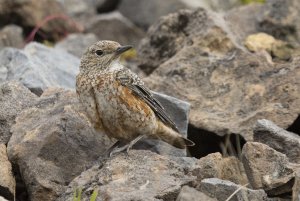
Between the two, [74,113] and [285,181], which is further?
[74,113]

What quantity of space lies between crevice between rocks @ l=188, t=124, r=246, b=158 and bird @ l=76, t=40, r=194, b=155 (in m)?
0.44

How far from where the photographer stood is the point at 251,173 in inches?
309

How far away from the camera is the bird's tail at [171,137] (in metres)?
9.29

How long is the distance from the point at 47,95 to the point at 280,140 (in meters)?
2.59

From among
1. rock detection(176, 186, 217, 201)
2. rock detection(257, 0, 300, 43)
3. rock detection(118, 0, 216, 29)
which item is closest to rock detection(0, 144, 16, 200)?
rock detection(176, 186, 217, 201)

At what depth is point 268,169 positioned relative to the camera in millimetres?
7836

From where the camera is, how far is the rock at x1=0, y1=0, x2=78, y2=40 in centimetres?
1425

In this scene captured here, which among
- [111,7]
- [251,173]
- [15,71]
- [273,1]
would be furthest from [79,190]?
[111,7]

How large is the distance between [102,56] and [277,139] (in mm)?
2007

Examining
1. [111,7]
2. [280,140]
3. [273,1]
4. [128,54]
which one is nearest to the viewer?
[280,140]

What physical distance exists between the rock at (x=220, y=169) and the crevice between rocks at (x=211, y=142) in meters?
1.06

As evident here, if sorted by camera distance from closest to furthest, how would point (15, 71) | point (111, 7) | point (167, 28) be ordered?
point (15, 71) < point (167, 28) < point (111, 7)

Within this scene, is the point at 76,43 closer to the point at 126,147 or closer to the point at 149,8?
the point at 149,8

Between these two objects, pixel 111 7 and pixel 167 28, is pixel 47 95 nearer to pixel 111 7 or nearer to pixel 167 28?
pixel 167 28
